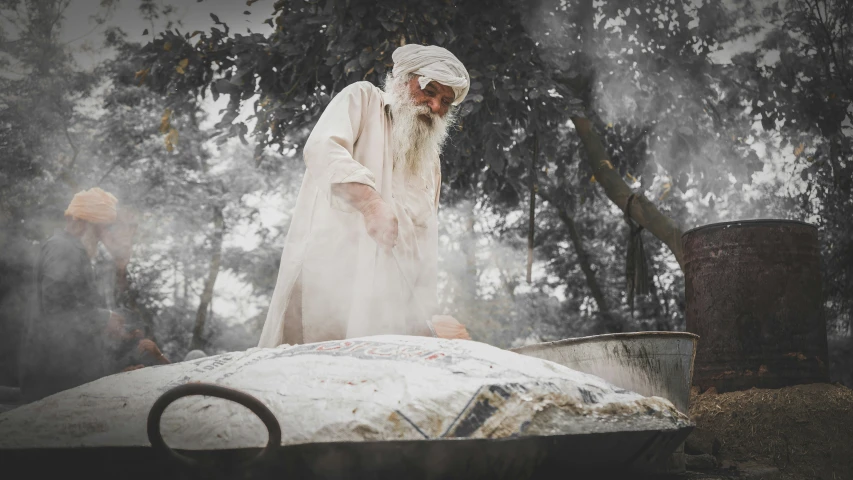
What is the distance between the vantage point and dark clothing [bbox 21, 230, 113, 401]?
3.54m

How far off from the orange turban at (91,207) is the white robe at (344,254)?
209 cm

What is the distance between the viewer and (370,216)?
84.5 inches

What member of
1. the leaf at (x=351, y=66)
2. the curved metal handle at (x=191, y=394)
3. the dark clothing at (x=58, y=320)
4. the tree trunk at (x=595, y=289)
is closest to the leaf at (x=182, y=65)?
the leaf at (x=351, y=66)

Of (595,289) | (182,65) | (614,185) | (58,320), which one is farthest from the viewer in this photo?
(595,289)

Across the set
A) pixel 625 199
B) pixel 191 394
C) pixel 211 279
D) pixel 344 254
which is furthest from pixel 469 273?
pixel 191 394

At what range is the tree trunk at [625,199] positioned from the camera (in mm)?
4836

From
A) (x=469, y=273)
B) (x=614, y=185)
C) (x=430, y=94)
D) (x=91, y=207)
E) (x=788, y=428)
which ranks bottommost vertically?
(x=788, y=428)

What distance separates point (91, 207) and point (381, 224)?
2.71 m

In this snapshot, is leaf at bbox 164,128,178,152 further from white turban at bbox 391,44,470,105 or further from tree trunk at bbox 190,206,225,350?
tree trunk at bbox 190,206,225,350

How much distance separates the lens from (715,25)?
5414 millimetres

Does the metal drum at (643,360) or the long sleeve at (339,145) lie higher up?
the long sleeve at (339,145)

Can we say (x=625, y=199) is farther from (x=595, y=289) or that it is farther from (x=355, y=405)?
(x=595, y=289)

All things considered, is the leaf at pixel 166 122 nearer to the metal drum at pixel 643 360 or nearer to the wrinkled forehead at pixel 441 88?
the wrinkled forehead at pixel 441 88

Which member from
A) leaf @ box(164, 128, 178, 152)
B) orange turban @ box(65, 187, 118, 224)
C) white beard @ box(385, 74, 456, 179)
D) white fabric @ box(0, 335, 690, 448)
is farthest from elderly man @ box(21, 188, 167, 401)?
white fabric @ box(0, 335, 690, 448)
